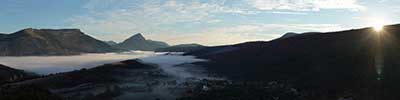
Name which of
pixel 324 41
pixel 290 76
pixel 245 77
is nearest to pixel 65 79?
pixel 245 77

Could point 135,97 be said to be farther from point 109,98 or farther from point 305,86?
point 305,86

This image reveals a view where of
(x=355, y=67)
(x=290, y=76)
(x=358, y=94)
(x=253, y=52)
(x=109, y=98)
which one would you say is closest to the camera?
(x=358, y=94)

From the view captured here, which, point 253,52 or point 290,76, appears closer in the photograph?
point 290,76

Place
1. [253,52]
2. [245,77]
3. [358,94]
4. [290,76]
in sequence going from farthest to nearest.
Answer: [253,52] → [245,77] → [290,76] → [358,94]

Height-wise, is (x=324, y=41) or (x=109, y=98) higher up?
(x=324, y=41)

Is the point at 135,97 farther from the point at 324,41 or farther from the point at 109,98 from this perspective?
the point at 324,41

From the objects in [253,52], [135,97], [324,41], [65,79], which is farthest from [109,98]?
[253,52]

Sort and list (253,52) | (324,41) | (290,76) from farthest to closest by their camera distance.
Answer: (253,52) < (324,41) < (290,76)
